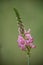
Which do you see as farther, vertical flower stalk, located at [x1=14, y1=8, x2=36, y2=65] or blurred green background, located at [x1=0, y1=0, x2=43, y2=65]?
blurred green background, located at [x1=0, y1=0, x2=43, y2=65]

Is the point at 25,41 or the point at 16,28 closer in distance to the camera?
the point at 25,41

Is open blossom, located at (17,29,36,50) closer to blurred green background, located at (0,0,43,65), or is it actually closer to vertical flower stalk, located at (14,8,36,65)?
vertical flower stalk, located at (14,8,36,65)

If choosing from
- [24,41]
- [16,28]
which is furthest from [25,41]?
[16,28]

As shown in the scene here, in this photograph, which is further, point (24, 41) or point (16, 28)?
point (16, 28)

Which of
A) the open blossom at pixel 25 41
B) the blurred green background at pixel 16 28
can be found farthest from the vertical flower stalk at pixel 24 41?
the blurred green background at pixel 16 28

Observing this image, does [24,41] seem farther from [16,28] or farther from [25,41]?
[16,28]

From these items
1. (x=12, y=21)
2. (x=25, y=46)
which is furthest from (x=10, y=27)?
(x=25, y=46)

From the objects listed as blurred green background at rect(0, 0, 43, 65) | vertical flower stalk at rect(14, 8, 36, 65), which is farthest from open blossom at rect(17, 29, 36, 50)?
blurred green background at rect(0, 0, 43, 65)

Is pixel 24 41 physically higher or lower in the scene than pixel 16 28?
lower

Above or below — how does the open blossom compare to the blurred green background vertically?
below
